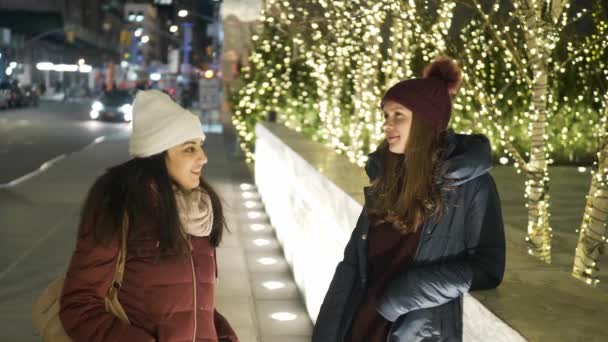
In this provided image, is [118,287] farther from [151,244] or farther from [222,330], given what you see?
[222,330]

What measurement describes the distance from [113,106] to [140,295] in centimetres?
3724

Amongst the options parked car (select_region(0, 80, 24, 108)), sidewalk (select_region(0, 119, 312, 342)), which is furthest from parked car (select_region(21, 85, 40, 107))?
sidewalk (select_region(0, 119, 312, 342))

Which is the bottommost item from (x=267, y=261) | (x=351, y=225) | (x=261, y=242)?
(x=261, y=242)

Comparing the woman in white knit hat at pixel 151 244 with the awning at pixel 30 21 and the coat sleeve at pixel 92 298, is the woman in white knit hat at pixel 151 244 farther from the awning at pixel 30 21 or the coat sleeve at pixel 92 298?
the awning at pixel 30 21

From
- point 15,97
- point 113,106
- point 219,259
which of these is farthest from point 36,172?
point 15,97

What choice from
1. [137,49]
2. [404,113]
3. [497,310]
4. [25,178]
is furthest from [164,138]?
[137,49]

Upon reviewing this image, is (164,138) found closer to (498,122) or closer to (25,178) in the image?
(498,122)

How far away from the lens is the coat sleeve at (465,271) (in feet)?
9.45

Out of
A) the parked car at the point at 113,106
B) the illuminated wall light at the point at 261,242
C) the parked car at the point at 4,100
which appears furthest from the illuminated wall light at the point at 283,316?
the parked car at the point at 4,100

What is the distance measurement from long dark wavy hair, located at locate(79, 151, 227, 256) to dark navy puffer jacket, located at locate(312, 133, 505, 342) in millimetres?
713

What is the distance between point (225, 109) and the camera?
2692 centimetres

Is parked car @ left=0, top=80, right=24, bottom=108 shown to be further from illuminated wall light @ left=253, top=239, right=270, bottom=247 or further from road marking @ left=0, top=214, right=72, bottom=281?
illuminated wall light @ left=253, top=239, right=270, bottom=247

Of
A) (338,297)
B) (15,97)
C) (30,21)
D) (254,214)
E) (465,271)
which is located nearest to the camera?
(465,271)

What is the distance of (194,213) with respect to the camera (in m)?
2.92
